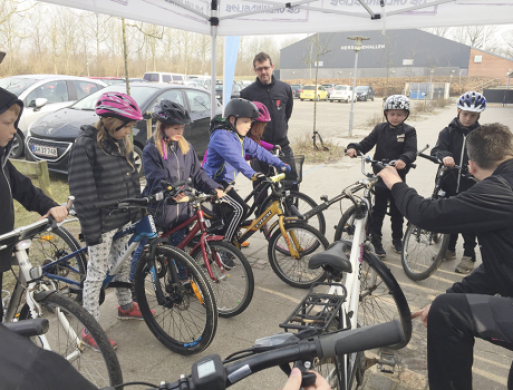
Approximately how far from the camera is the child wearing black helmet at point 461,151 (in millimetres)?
4191

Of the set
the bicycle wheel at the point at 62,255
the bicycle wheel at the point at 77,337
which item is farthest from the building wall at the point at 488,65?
the bicycle wheel at the point at 77,337

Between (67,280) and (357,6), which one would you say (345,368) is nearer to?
(67,280)

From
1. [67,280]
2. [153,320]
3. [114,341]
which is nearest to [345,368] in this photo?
[153,320]

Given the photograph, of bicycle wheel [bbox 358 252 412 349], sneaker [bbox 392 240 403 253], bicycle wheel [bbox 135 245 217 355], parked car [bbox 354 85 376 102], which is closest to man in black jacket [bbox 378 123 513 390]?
bicycle wheel [bbox 358 252 412 349]

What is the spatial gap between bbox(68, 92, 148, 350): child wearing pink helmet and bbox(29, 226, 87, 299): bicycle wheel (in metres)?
0.45

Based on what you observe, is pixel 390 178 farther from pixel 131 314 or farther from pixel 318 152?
pixel 318 152

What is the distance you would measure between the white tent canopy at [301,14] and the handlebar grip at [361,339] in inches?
177

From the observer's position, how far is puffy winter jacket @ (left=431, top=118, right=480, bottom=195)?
14.5 ft

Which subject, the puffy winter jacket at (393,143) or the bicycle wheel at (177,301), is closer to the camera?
the bicycle wheel at (177,301)

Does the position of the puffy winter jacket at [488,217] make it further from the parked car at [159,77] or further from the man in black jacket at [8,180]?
the parked car at [159,77]

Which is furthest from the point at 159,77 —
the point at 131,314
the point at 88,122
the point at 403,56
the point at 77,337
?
the point at 403,56

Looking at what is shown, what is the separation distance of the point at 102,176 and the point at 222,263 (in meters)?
1.28

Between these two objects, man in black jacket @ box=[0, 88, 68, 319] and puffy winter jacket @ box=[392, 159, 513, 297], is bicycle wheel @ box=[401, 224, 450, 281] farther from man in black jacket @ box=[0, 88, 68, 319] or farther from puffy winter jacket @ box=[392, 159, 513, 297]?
man in black jacket @ box=[0, 88, 68, 319]

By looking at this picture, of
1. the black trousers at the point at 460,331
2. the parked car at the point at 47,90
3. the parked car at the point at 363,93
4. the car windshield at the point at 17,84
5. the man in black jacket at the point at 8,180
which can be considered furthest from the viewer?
the parked car at the point at 363,93
